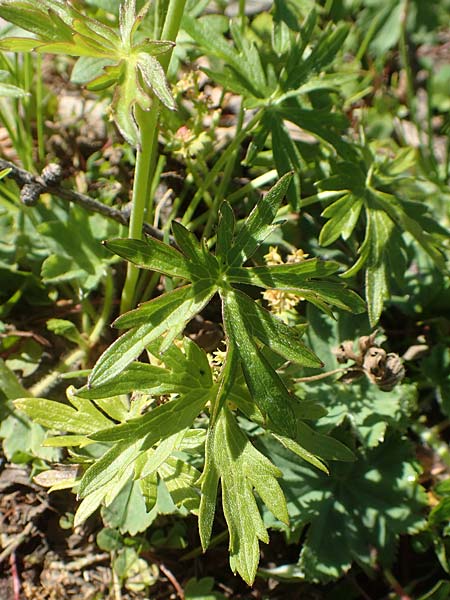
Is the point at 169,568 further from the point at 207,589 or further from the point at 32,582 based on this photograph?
the point at 32,582

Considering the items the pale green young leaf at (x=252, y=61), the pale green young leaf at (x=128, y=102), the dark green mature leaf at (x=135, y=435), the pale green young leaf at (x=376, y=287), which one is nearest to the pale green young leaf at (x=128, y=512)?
the dark green mature leaf at (x=135, y=435)

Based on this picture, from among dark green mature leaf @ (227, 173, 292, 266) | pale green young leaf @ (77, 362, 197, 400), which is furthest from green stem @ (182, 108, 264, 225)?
pale green young leaf @ (77, 362, 197, 400)

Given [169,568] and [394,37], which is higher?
[394,37]

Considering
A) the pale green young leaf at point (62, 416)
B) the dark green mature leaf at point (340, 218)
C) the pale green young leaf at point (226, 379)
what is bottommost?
the pale green young leaf at point (62, 416)

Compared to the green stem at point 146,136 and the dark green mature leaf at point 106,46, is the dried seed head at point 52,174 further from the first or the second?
the dark green mature leaf at point 106,46

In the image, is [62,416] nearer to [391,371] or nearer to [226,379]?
[226,379]

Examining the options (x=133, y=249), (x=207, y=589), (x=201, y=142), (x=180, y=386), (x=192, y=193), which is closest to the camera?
(x=133, y=249)

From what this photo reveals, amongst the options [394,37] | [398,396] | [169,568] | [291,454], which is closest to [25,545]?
[169,568]
